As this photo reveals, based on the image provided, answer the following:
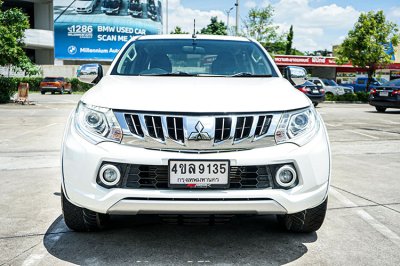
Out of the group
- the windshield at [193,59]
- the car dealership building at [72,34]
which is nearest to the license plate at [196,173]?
the windshield at [193,59]

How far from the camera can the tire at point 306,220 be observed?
339 cm

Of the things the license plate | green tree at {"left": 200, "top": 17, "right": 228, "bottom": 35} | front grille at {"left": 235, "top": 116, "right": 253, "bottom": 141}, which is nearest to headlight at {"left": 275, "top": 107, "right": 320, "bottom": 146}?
front grille at {"left": 235, "top": 116, "right": 253, "bottom": 141}

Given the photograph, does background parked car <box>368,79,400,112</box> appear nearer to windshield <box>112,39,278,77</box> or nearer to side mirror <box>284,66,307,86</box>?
side mirror <box>284,66,307,86</box>

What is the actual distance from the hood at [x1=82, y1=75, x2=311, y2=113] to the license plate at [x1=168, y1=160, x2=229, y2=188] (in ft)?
1.10

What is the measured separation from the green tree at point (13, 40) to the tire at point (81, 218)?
19.1 m

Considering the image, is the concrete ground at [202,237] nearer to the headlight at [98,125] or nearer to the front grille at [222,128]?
the front grille at [222,128]

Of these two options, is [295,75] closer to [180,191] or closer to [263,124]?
[263,124]

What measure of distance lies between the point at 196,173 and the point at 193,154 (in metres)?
0.12

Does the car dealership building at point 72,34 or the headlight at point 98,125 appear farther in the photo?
the car dealership building at point 72,34

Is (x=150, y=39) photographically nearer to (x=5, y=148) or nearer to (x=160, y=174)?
(x=160, y=174)

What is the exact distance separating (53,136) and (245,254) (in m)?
7.51

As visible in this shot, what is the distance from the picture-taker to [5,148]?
805 cm

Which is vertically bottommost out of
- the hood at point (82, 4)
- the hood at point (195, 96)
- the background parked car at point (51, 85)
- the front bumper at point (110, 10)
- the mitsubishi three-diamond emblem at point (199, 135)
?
the background parked car at point (51, 85)

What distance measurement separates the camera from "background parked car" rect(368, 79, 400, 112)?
57.7 ft
